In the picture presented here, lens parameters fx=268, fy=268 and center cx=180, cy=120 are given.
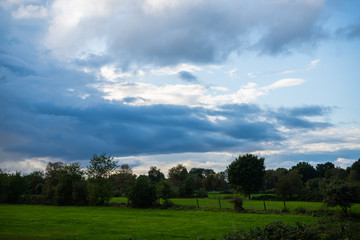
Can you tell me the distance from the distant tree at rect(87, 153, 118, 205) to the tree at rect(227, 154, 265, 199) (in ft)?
93.4

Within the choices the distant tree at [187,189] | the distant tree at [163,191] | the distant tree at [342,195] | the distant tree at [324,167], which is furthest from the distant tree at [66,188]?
the distant tree at [324,167]

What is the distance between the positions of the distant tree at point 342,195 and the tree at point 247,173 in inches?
1400

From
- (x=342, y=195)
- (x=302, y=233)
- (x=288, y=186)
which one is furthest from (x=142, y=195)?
(x=288, y=186)

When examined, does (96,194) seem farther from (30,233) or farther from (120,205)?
(30,233)

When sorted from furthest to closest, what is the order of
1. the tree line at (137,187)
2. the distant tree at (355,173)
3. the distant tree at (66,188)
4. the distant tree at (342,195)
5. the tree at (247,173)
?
the distant tree at (355,173), the tree at (247,173), the distant tree at (66,188), the tree line at (137,187), the distant tree at (342,195)

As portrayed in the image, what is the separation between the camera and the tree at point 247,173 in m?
60.6

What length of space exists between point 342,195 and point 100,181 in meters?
35.1

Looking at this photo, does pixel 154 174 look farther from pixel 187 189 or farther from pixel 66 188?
pixel 66 188

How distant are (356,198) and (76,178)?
43432 mm

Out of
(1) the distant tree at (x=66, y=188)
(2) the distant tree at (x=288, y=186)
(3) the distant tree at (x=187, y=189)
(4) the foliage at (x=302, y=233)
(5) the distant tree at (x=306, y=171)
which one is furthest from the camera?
(5) the distant tree at (x=306, y=171)

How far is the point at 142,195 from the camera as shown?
37875mm

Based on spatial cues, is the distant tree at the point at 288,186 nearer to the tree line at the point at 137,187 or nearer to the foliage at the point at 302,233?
the tree line at the point at 137,187

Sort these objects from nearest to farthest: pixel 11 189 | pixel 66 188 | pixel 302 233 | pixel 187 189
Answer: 1. pixel 302 233
2. pixel 66 188
3. pixel 11 189
4. pixel 187 189

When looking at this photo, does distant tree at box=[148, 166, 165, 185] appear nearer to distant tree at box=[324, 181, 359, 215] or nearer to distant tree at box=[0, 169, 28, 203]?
distant tree at box=[0, 169, 28, 203]
